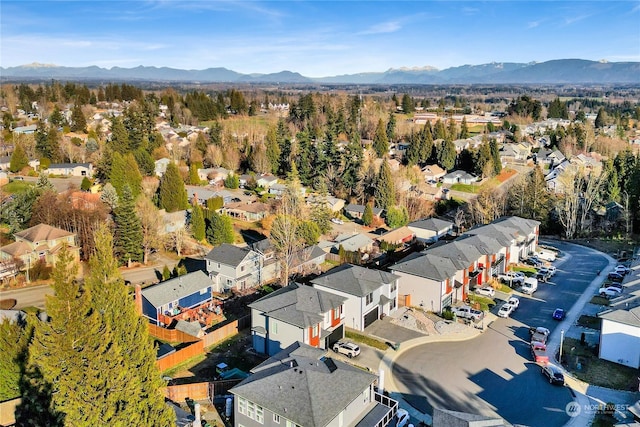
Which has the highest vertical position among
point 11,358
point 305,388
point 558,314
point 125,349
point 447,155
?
point 447,155

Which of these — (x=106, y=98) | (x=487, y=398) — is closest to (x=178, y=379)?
(x=487, y=398)

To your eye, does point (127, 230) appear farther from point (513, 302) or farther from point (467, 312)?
point (513, 302)

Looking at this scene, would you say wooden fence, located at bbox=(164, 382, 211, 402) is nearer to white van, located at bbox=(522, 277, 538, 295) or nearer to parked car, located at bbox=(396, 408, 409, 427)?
parked car, located at bbox=(396, 408, 409, 427)

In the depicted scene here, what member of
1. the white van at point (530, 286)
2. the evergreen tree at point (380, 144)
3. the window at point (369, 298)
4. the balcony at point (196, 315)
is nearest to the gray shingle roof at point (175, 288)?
the balcony at point (196, 315)

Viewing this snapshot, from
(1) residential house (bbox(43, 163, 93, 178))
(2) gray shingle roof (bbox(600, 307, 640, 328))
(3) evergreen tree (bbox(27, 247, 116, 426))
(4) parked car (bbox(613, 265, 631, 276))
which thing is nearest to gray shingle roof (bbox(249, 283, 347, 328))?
(3) evergreen tree (bbox(27, 247, 116, 426))

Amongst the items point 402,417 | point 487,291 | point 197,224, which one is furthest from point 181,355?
point 197,224

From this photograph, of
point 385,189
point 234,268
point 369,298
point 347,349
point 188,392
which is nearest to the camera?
point 188,392

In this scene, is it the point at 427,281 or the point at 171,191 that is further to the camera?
the point at 171,191

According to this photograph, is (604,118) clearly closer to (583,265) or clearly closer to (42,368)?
(583,265)
